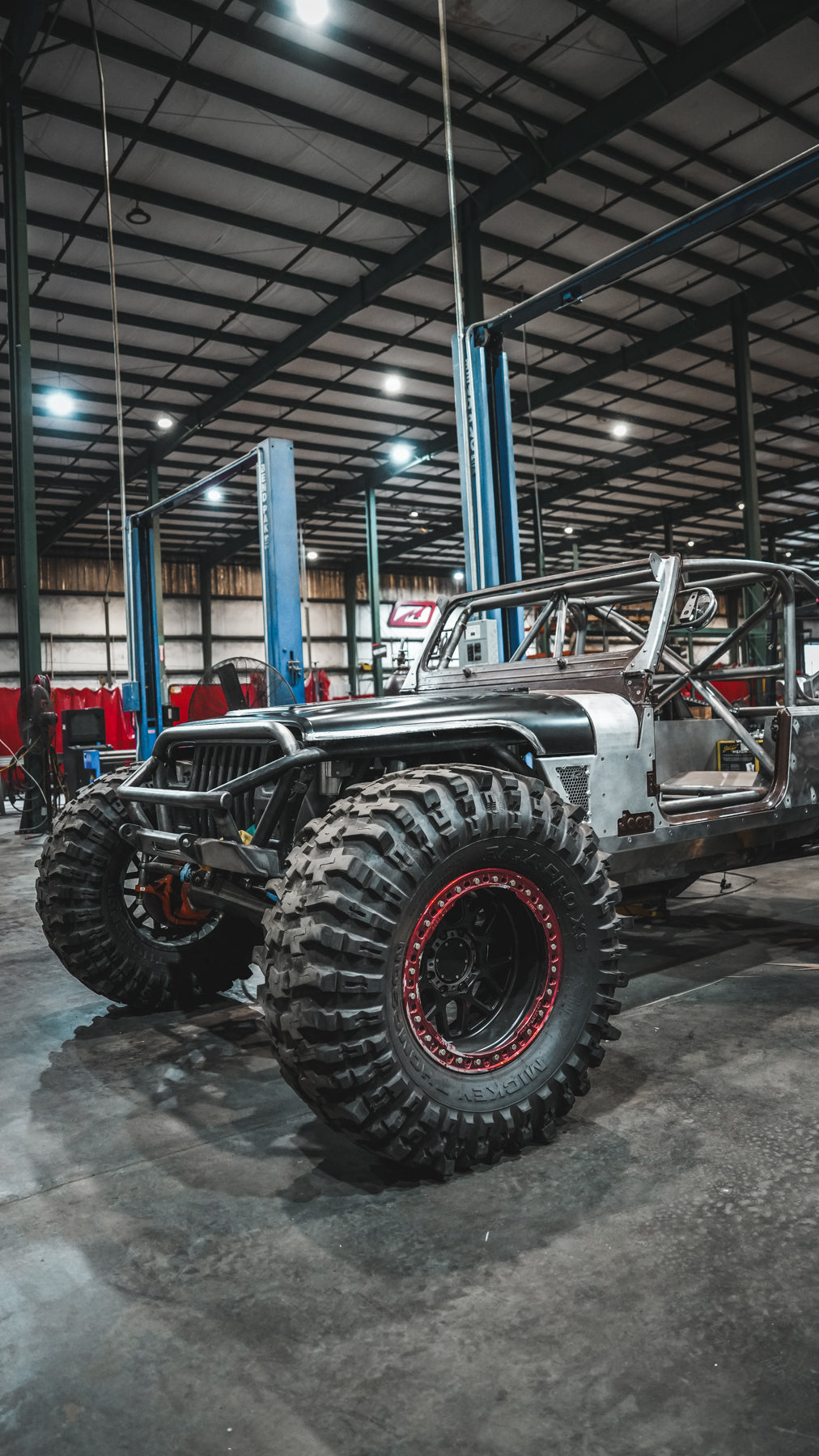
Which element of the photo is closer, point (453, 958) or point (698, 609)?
point (453, 958)

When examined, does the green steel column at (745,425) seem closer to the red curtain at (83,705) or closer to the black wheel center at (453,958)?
the black wheel center at (453,958)

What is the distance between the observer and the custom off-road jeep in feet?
7.54

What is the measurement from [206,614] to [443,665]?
25821 mm

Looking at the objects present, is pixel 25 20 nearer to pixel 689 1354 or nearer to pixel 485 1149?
pixel 485 1149

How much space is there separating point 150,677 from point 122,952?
24.4 ft

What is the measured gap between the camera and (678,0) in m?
8.96

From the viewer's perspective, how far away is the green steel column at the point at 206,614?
29.5 m

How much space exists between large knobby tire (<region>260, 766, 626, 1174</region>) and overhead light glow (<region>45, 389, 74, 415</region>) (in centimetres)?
1629

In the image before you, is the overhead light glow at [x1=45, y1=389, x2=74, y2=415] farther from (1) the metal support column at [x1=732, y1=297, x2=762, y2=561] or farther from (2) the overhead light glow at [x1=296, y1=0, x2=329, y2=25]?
(1) the metal support column at [x1=732, y1=297, x2=762, y2=561]

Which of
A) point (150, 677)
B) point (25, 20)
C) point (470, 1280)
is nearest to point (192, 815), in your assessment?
point (470, 1280)

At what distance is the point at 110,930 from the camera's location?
3.76m

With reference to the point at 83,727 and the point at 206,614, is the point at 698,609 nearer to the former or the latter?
the point at 83,727

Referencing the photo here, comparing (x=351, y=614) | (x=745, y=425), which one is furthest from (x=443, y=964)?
(x=351, y=614)

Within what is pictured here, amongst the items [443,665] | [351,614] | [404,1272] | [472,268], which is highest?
[472,268]
